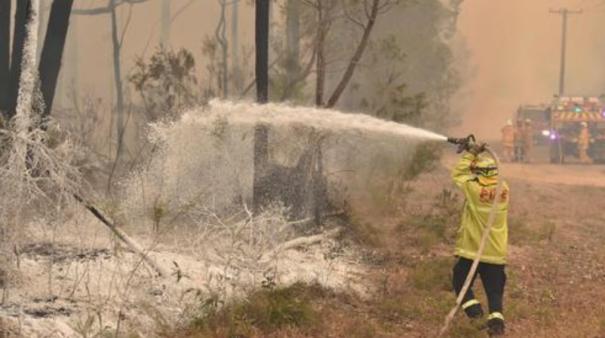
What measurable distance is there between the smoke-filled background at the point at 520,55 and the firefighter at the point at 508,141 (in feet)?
80.9

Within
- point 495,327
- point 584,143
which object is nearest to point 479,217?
point 495,327

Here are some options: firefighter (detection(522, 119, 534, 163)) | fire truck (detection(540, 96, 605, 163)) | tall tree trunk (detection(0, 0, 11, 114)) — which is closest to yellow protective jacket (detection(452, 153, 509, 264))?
tall tree trunk (detection(0, 0, 11, 114))

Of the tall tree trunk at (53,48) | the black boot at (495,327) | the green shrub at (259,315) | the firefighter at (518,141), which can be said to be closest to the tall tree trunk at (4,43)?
the tall tree trunk at (53,48)

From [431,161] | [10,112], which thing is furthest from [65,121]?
[431,161]

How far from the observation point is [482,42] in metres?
54.7

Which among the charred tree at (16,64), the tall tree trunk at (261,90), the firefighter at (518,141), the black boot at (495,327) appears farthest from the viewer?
the firefighter at (518,141)

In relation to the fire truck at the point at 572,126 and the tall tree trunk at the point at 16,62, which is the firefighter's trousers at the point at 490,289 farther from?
the fire truck at the point at 572,126

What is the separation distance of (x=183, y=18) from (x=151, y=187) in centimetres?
2531

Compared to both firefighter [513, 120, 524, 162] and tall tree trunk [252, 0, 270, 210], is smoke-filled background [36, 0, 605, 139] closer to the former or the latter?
firefighter [513, 120, 524, 162]

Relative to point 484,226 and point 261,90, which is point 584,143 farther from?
point 484,226

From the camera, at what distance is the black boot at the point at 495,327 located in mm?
5824

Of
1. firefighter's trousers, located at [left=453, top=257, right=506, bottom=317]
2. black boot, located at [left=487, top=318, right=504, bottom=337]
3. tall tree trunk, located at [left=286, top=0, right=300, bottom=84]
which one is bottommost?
black boot, located at [left=487, top=318, right=504, bottom=337]

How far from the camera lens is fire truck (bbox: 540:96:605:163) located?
81.5 ft

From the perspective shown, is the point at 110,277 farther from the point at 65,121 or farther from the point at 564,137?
Answer: the point at 564,137
